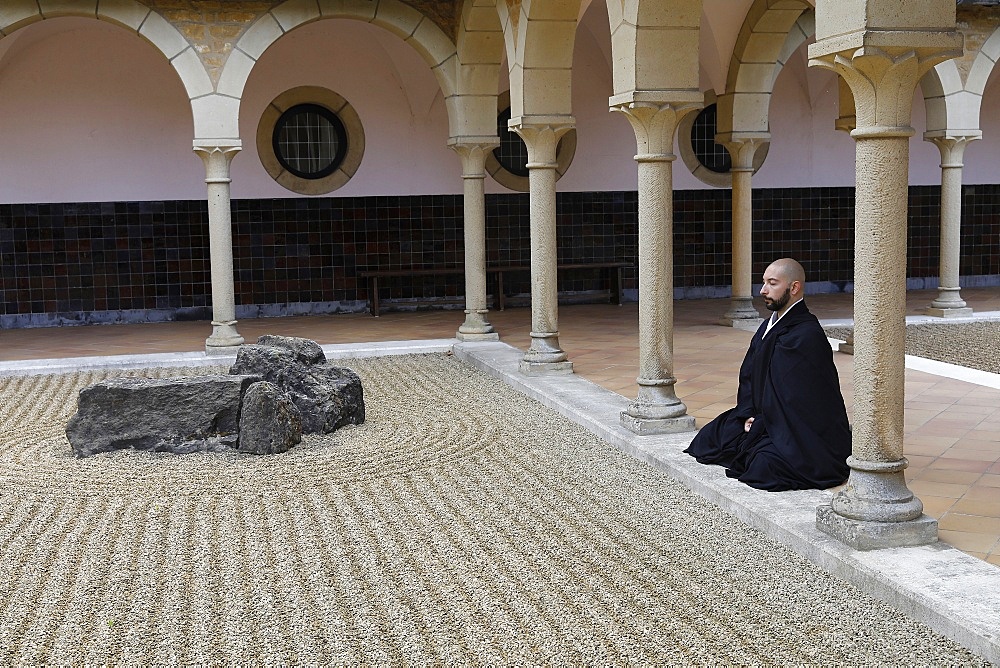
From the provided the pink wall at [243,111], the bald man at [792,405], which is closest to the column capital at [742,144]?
the pink wall at [243,111]

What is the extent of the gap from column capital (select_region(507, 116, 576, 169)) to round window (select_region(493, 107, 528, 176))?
6.34 meters

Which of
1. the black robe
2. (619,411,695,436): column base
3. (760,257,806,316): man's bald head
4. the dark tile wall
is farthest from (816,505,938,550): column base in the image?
the dark tile wall

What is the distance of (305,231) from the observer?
15.0 m

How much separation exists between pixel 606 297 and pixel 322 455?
9.48 metres

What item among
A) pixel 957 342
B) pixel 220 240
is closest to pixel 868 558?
pixel 957 342

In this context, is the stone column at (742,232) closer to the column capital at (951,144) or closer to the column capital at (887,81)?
the column capital at (951,144)

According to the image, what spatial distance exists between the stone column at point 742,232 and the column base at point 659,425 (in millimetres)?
5877

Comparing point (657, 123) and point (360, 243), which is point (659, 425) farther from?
point (360, 243)

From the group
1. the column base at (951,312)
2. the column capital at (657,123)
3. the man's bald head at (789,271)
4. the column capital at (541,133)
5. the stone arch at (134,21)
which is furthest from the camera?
the column base at (951,312)

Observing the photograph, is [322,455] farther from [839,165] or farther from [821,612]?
[839,165]

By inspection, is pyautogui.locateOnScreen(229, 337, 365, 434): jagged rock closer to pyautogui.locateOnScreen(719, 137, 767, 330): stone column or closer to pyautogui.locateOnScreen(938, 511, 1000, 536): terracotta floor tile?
pyautogui.locateOnScreen(938, 511, 1000, 536): terracotta floor tile

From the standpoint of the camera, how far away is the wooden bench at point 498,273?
14875 mm

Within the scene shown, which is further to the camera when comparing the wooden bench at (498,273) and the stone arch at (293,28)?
the wooden bench at (498,273)

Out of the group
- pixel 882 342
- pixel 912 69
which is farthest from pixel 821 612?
pixel 912 69
